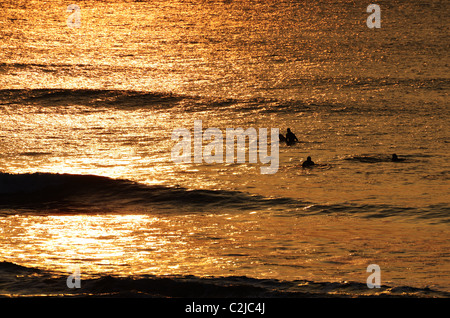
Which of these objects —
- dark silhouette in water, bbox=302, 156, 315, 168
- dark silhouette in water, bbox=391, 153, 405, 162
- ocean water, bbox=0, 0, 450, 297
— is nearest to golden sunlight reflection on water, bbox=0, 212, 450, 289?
ocean water, bbox=0, 0, 450, 297

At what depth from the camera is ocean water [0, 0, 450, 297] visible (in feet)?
47.7

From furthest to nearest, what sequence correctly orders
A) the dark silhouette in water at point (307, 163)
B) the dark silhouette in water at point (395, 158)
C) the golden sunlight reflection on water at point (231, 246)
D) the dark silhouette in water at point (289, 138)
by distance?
the dark silhouette in water at point (289, 138)
the dark silhouette in water at point (395, 158)
the dark silhouette in water at point (307, 163)
the golden sunlight reflection on water at point (231, 246)

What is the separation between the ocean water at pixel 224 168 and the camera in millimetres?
14539

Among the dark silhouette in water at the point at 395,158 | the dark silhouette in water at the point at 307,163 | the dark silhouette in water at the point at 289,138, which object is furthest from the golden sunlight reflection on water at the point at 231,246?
the dark silhouette in water at the point at 289,138

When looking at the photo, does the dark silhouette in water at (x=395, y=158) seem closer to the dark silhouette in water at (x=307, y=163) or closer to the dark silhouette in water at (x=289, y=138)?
the dark silhouette in water at (x=307, y=163)

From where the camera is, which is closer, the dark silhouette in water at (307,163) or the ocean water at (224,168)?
the ocean water at (224,168)

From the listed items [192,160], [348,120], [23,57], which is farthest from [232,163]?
[23,57]

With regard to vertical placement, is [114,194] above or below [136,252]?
above

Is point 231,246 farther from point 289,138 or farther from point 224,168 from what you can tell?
point 289,138

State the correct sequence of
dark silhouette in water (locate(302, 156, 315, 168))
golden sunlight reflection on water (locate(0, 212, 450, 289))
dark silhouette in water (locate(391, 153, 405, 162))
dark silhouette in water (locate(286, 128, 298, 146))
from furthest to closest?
1. dark silhouette in water (locate(286, 128, 298, 146))
2. dark silhouette in water (locate(391, 153, 405, 162))
3. dark silhouette in water (locate(302, 156, 315, 168))
4. golden sunlight reflection on water (locate(0, 212, 450, 289))

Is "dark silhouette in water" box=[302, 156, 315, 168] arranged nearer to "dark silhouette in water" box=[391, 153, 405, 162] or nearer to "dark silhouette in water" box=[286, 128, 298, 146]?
"dark silhouette in water" box=[391, 153, 405, 162]

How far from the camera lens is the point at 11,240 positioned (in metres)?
17.0

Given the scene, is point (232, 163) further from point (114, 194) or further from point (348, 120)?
point (348, 120)
